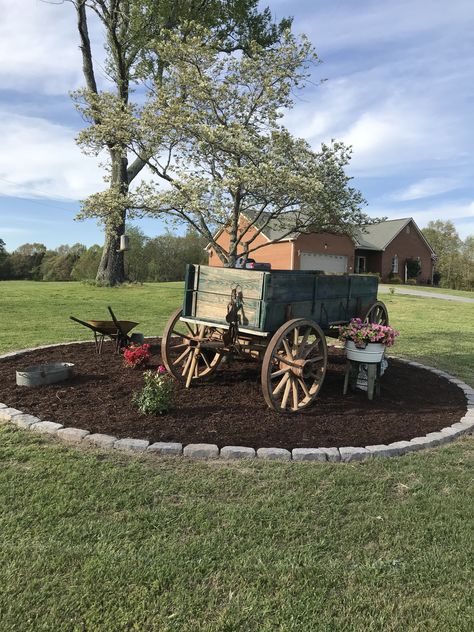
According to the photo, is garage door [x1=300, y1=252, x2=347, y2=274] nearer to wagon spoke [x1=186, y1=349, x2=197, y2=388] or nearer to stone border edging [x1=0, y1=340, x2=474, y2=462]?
wagon spoke [x1=186, y1=349, x2=197, y2=388]

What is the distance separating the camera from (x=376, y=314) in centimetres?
626

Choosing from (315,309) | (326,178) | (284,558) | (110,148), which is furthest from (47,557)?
(110,148)

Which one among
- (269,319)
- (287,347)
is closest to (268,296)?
(269,319)

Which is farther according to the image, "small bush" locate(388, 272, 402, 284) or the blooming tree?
"small bush" locate(388, 272, 402, 284)

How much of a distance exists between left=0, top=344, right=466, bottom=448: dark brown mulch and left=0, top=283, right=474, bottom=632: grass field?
386 mm

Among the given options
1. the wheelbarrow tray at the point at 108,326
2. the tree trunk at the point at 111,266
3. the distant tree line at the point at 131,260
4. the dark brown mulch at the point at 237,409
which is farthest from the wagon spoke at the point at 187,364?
the distant tree line at the point at 131,260

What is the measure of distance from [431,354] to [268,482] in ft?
19.9

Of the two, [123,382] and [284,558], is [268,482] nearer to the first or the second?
[284,558]

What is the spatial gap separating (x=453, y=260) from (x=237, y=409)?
41870 millimetres

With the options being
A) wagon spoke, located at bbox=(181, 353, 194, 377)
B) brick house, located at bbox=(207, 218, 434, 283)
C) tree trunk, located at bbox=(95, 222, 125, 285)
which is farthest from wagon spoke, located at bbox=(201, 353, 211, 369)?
brick house, located at bbox=(207, 218, 434, 283)

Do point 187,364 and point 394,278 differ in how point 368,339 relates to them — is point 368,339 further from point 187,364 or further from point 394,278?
point 394,278

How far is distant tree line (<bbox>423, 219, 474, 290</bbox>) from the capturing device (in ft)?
128

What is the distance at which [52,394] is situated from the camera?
466 centimetres

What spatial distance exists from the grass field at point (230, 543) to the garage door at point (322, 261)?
2717 cm
